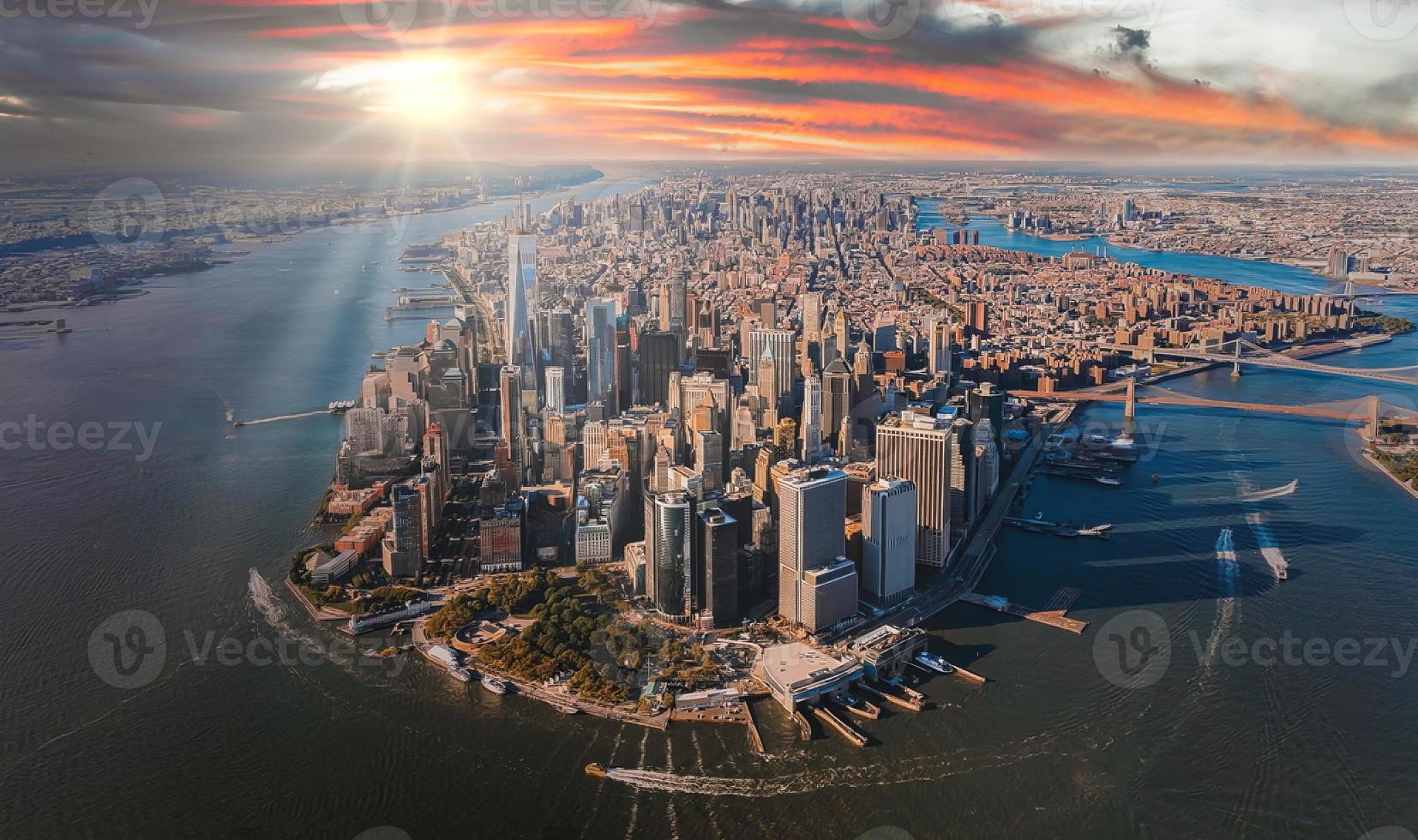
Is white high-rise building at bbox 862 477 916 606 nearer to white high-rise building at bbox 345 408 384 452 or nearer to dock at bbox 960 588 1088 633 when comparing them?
dock at bbox 960 588 1088 633

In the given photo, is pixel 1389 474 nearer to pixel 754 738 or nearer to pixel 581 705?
pixel 754 738

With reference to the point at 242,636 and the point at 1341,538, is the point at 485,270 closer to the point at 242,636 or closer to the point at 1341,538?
the point at 242,636

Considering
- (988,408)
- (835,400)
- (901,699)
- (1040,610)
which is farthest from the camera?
(988,408)

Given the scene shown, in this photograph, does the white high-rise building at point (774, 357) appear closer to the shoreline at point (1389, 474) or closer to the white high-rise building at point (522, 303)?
the white high-rise building at point (522, 303)

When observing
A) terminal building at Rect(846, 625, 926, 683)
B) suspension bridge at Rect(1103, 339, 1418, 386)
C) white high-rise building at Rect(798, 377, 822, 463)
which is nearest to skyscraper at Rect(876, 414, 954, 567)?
white high-rise building at Rect(798, 377, 822, 463)

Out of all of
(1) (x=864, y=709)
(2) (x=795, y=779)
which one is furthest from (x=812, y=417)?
(2) (x=795, y=779)

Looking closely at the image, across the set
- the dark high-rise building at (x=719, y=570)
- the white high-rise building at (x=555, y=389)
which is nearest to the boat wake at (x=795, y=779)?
the dark high-rise building at (x=719, y=570)
